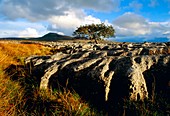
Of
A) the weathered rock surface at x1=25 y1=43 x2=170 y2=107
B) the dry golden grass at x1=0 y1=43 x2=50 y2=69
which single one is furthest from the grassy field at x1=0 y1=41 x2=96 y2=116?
the dry golden grass at x1=0 y1=43 x2=50 y2=69

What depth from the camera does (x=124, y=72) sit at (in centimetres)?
845

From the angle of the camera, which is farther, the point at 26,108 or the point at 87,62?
the point at 87,62

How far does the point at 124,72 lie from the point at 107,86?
0.73 m

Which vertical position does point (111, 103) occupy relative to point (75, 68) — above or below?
below

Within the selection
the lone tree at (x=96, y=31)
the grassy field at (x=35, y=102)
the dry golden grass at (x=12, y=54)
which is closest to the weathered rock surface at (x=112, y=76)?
the grassy field at (x=35, y=102)

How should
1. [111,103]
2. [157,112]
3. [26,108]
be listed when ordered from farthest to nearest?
[111,103], [26,108], [157,112]

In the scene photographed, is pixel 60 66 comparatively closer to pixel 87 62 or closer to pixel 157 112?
pixel 87 62

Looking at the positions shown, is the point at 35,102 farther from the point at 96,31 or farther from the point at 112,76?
the point at 96,31

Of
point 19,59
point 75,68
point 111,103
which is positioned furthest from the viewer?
point 19,59

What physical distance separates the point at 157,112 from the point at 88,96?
236 cm

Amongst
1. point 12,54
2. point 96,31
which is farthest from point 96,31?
point 12,54

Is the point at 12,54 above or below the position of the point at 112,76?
below

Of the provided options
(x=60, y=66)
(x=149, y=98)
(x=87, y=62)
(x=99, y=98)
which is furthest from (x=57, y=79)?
(x=149, y=98)

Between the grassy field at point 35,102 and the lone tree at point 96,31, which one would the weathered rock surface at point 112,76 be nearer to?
the grassy field at point 35,102
